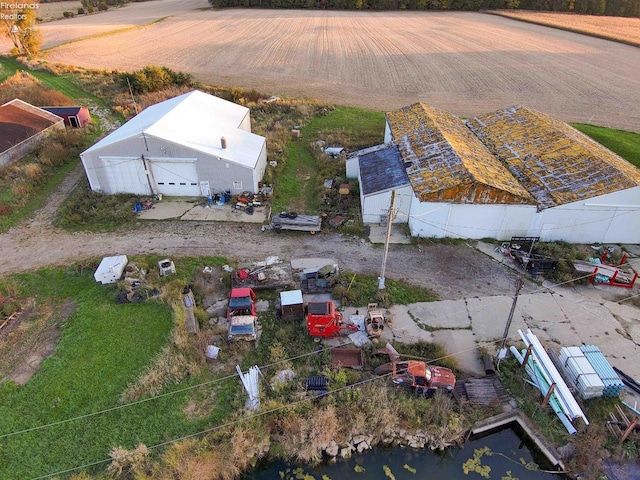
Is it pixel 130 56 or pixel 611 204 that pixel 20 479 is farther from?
pixel 130 56

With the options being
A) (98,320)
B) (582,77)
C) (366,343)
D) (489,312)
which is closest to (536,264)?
(489,312)

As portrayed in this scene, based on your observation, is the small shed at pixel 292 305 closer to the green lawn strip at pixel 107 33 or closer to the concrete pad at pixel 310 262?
the concrete pad at pixel 310 262

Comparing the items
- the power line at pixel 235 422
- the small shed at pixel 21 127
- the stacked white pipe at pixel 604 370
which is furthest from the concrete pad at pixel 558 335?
the small shed at pixel 21 127

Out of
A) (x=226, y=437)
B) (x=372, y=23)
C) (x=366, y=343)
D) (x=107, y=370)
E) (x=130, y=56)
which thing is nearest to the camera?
(x=226, y=437)

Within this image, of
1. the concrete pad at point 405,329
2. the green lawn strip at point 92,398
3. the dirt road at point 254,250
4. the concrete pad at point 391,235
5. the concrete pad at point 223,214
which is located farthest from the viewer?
the concrete pad at point 223,214

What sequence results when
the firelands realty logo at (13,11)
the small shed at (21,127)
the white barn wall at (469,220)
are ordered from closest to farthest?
the white barn wall at (469,220) < the small shed at (21,127) < the firelands realty logo at (13,11)

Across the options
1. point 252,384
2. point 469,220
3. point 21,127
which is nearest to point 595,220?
point 469,220
